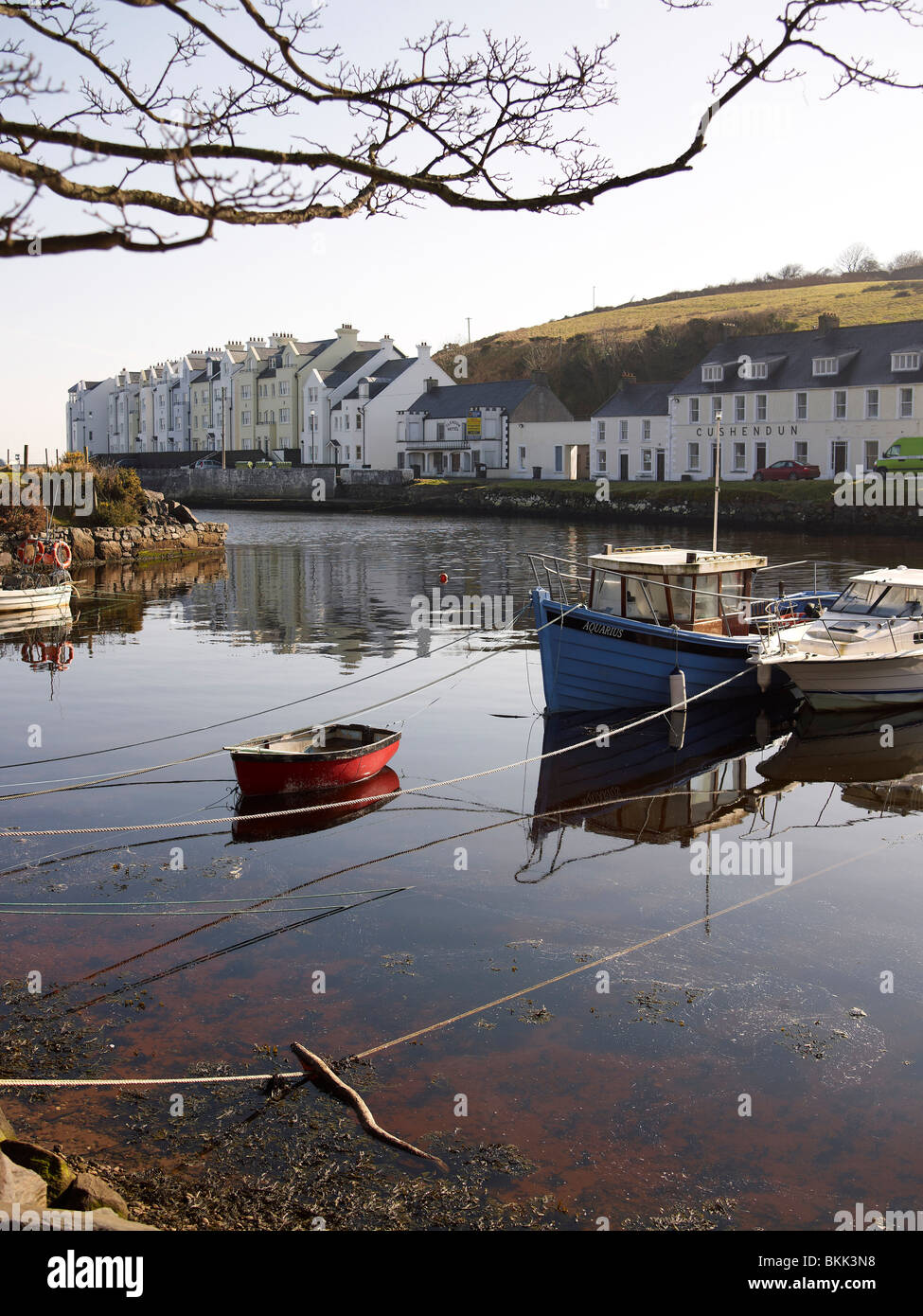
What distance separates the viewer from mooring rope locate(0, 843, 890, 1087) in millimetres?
8359

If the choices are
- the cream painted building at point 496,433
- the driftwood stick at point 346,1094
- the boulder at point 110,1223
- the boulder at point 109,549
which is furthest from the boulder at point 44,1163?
the cream painted building at point 496,433

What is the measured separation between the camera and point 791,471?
70.1 meters

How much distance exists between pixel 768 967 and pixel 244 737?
10303 millimetres

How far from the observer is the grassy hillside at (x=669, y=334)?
114 m

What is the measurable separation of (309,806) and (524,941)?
5.05m

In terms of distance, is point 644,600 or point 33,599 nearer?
point 644,600

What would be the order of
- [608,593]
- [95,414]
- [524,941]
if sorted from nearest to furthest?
1. [524,941]
2. [608,593]
3. [95,414]

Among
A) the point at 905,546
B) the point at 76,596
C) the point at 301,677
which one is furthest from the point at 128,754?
the point at 905,546

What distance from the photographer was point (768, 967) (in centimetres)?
1088

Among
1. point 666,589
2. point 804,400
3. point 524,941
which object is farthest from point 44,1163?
point 804,400

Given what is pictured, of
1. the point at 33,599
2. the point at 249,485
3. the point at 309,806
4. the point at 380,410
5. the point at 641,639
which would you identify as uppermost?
the point at 380,410

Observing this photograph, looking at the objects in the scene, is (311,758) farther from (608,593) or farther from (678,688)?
(608,593)

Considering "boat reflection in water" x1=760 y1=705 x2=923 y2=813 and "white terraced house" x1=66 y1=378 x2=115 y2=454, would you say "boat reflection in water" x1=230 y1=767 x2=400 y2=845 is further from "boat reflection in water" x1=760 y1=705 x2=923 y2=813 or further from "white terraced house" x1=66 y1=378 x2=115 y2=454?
"white terraced house" x1=66 y1=378 x2=115 y2=454

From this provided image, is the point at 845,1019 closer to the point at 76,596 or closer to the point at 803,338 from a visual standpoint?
the point at 76,596
